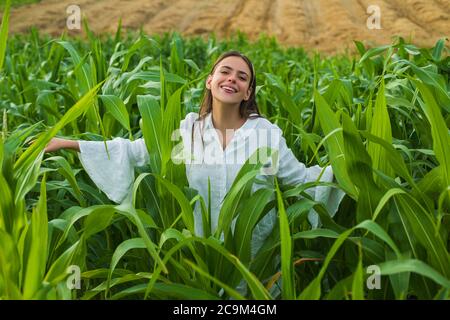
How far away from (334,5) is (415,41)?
297 centimetres

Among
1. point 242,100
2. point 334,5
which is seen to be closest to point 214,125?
point 242,100


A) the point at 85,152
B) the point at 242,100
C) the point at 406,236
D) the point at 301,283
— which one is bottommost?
the point at 301,283

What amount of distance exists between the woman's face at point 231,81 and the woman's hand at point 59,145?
356 mm

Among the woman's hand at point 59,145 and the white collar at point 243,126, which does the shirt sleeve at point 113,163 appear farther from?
the white collar at point 243,126

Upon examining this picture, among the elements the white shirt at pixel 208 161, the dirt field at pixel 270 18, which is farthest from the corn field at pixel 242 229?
the dirt field at pixel 270 18

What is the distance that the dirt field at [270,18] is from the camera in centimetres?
1250

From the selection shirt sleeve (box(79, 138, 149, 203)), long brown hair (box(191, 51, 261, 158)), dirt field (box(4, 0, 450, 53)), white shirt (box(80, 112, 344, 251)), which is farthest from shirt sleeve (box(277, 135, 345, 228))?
dirt field (box(4, 0, 450, 53))

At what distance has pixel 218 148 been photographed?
1661 millimetres

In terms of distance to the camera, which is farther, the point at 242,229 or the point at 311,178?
the point at 311,178

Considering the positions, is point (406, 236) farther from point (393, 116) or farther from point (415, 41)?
point (415, 41)

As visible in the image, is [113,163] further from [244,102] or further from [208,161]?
[244,102]

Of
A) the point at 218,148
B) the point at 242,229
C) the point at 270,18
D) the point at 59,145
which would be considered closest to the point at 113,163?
the point at 59,145

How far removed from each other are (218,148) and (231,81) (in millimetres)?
163

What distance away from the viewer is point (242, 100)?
5.65ft
